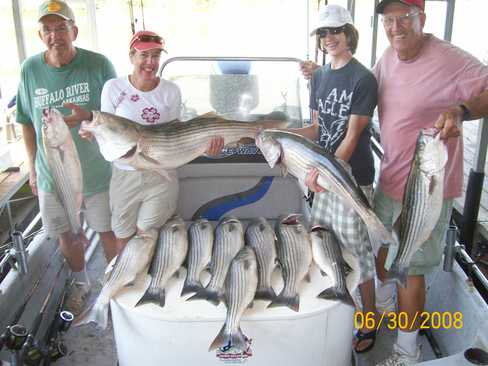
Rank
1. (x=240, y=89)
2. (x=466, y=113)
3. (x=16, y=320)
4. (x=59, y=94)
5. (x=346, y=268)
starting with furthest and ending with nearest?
(x=240, y=89) < (x=59, y=94) < (x=16, y=320) < (x=346, y=268) < (x=466, y=113)

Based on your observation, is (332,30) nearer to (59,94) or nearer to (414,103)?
(414,103)

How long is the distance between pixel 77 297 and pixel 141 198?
3.41 ft

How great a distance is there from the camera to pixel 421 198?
205 centimetres

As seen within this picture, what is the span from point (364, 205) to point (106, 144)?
1172 millimetres

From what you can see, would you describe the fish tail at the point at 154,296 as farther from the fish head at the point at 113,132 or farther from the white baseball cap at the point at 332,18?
the white baseball cap at the point at 332,18

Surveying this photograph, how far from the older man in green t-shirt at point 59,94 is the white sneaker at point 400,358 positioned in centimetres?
194

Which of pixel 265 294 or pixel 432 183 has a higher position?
pixel 432 183

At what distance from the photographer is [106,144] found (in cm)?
215

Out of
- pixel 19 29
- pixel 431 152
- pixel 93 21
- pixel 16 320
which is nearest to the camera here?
pixel 431 152

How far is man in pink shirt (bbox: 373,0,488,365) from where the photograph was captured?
7.59ft

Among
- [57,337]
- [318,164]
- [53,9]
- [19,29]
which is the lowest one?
[57,337]

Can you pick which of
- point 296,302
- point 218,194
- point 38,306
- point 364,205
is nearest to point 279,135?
point 364,205

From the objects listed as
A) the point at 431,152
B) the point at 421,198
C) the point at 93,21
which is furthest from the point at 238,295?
the point at 93,21

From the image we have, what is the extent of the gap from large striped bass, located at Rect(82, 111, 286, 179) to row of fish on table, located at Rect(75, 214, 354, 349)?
0.44 m
